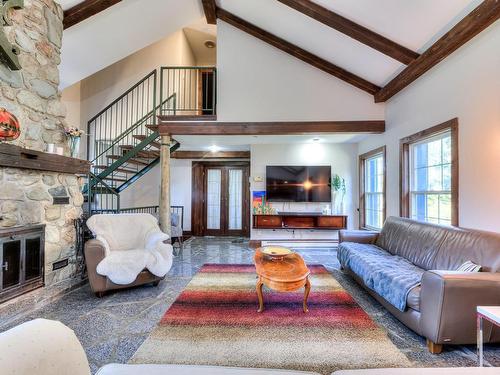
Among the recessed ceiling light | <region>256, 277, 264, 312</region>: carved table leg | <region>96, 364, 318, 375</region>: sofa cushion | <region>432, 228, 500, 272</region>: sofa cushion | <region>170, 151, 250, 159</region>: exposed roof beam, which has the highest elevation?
the recessed ceiling light

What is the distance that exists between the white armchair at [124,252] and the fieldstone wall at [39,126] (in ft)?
1.44

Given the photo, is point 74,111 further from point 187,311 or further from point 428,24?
point 428,24

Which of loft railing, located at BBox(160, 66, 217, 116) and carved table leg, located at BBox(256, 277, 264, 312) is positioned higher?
loft railing, located at BBox(160, 66, 217, 116)

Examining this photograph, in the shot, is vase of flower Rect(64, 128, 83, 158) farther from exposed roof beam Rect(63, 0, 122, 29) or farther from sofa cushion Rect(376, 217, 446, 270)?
sofa cushion Rect(376, 217, 446, 270)

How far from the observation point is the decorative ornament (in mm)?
2334

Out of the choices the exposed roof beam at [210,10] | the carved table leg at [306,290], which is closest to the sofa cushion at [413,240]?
the carved table leg at [306,290]

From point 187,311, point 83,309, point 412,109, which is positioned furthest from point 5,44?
point 412,109

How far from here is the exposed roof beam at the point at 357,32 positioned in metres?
3.24

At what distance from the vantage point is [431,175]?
Result: 341 cm

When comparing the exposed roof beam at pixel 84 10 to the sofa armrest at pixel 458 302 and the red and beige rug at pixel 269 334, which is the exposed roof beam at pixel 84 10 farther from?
the sofa armrest at pixel 458 302

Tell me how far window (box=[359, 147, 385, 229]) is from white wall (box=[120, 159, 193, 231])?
448 centimetres

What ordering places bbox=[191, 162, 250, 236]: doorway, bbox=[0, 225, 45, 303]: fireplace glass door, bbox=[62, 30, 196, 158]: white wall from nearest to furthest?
bbox=[0, 225, 45, 303]: fireplace glass door < bbox=[62, 30, 196, 158]: white wall < bbox=[191, 162, 250, 236]: doorway

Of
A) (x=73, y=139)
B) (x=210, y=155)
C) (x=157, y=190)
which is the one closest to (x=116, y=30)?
(x=73, y=139)

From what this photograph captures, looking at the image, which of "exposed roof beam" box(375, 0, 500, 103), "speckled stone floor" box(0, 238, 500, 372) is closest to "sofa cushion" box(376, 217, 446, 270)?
"speckled stone floor" box(0, 238, 500, 372)
